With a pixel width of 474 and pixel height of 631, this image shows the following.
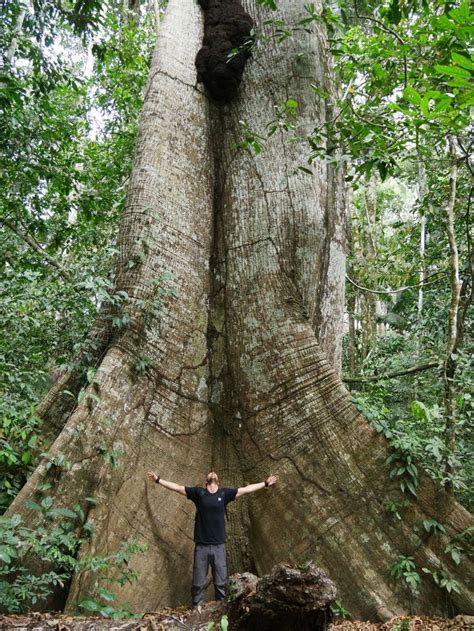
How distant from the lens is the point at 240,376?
443 cm

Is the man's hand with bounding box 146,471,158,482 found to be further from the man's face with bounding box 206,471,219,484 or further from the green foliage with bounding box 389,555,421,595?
the green foliage with bounding box 389,555,421,595

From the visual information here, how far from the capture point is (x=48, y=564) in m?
3.33

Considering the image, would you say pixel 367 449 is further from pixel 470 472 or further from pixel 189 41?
pixel 189 41

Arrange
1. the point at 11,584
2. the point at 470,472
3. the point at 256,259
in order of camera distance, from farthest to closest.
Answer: the point at 470,472 < the point at 256,259 < the point at 11,584

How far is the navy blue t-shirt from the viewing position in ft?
12.9

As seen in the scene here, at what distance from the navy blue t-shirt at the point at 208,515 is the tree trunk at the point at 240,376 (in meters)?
0.21

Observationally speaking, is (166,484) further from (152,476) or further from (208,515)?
(208,515)

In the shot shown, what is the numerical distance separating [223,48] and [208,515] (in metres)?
4.36

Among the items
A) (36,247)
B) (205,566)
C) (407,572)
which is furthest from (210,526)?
(36,247)

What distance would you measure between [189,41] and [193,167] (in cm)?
166

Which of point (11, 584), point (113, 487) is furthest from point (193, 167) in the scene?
point (11, 584)

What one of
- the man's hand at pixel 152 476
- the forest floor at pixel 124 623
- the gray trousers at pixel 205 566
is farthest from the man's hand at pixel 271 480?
the forest floor at pixel 124 623

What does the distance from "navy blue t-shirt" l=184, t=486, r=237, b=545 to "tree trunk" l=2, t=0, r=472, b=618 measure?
0.21 m

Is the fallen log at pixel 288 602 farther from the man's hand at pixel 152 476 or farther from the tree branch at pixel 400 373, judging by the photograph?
the tree branch at pixel 400 373
